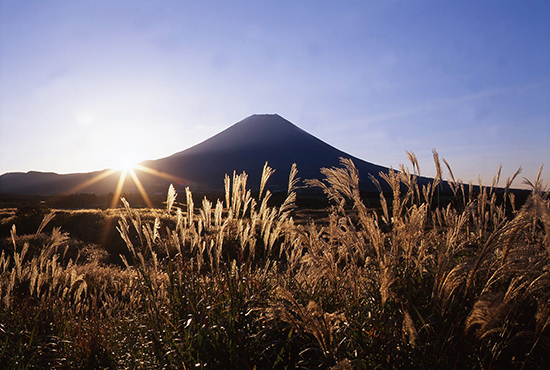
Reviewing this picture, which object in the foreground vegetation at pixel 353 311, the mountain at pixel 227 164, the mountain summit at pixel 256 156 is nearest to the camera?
the foreground vegetation at pixel 353 311

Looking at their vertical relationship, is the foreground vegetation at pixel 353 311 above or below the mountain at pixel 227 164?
below

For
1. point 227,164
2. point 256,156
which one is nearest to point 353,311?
point 227,164

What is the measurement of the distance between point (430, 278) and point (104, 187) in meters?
115

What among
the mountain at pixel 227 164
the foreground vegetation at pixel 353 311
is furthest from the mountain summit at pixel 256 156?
the foreground vegetation at pixel 353 311

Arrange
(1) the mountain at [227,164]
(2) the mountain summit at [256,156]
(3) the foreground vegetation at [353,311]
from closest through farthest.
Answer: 1. (3) the foreground vegetation at [353,311]
2. (1) the mountain at [227,164]
3. (2) the mountain summit at [256,156]

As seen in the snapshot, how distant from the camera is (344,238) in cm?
247

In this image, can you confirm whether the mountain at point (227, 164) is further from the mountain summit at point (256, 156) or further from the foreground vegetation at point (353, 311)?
the foreground vegetation at point (353, 311)

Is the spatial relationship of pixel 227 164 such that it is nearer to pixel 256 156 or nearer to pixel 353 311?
pixel 256 156

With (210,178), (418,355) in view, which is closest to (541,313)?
(418,355)

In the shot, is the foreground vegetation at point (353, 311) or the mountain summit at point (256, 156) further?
the mountain summit at point (256, 156)

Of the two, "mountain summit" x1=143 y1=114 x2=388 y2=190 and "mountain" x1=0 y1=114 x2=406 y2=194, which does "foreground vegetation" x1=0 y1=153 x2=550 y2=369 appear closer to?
"mountain" x1=0 y1=114 x2=406 y2=194

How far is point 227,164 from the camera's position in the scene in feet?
466

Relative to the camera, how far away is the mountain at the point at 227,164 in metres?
114

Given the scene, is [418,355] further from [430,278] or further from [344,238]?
[430,278]
